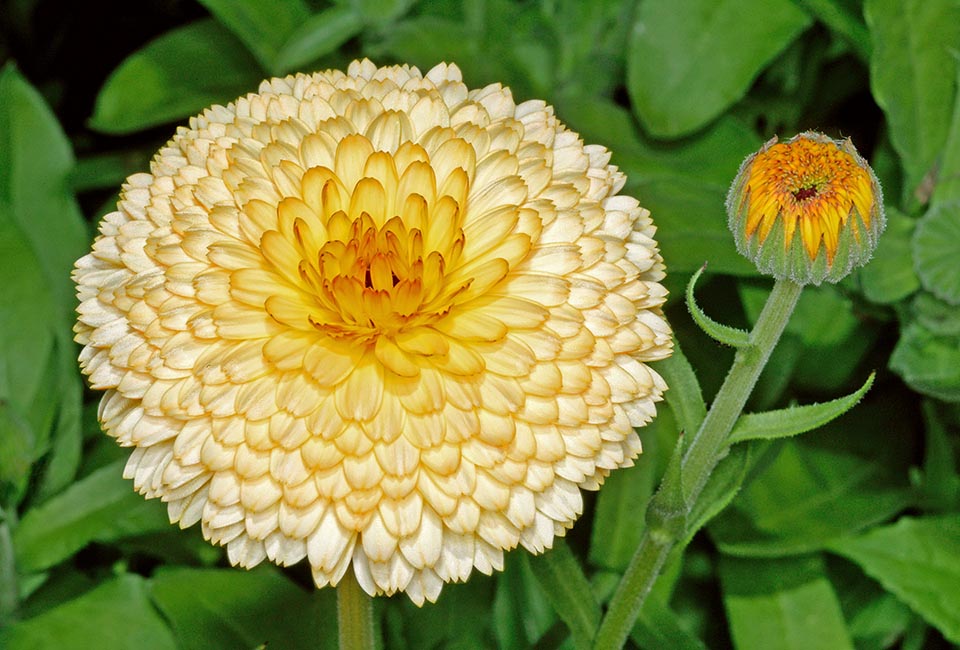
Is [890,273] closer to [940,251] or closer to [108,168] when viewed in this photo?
→ [940,251]

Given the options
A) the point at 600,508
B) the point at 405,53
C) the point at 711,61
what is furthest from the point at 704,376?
the point at 405,53

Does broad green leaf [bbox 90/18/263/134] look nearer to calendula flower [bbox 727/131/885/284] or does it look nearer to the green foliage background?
the green foliage background

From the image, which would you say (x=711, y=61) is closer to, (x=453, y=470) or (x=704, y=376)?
(x=704, y=376)

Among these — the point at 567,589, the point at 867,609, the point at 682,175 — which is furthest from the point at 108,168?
the point at 867,609

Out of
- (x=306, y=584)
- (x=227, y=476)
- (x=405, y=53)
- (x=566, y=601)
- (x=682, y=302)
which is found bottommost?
(x=306, y=584)

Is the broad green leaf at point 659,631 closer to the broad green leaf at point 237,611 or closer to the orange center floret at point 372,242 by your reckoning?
the broad green leaf at point 237,611

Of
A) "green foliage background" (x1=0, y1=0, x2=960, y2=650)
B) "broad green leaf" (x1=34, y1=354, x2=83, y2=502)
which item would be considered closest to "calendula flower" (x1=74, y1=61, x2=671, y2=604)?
"green foliage background" (x1=0, y1=0, x2=960, y2=650)
